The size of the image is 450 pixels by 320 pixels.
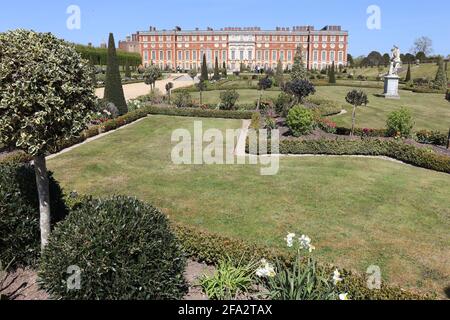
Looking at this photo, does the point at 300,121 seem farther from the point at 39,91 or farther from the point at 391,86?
the point at 391,86

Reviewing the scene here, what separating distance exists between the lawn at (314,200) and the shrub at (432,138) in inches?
173

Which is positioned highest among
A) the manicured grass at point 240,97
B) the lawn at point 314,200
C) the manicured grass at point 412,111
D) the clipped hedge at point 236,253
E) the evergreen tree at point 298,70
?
the evergreen tree at point 298,70

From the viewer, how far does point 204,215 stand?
378 inches

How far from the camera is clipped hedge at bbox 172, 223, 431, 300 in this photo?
5422 mm

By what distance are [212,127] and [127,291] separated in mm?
17650

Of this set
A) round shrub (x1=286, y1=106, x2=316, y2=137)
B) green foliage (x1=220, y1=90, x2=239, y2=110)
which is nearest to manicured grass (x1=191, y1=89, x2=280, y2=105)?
green foliage (x1=220, y1=90, x2=239, y2=110)

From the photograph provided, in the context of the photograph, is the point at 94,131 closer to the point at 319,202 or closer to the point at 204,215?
the point at 204,215

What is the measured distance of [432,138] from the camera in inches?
693

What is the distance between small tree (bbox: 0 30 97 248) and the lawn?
14.4 ft

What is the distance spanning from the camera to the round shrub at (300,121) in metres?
17.5

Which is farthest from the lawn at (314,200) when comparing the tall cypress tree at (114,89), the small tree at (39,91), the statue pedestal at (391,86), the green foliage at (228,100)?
the statue pedestal at (391,86)

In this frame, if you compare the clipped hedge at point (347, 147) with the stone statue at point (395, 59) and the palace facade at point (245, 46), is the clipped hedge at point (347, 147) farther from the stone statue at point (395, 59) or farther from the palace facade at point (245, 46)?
the palace facade at point (245, 46)

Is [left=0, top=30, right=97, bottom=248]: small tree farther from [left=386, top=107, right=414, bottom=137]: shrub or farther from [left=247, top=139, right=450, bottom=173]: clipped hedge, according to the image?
[left=386, top=107, right=414, bottom=137]: shrub

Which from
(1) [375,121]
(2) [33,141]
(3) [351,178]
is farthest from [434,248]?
(1) [375,121]
